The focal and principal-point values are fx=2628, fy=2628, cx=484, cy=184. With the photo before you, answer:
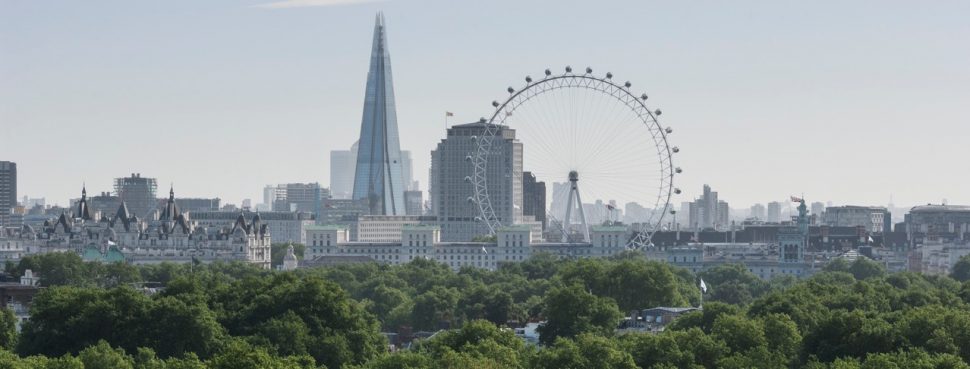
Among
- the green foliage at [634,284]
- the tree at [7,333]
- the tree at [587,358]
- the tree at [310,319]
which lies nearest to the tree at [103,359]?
the tree at [310,319]

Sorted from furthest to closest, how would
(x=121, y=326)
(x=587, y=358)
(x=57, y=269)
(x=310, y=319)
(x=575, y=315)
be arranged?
(x=57, y=269) → (x=575, y=315) → (x=310, y=319) → (x=121, y=326) → (x=587, y=358)

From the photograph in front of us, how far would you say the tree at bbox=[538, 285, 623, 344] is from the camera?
12600 cm

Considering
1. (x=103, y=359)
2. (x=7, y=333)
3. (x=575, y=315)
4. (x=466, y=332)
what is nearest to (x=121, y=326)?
(x=7, y=333)

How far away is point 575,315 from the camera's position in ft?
422

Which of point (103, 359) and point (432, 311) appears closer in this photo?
point (103, 359)

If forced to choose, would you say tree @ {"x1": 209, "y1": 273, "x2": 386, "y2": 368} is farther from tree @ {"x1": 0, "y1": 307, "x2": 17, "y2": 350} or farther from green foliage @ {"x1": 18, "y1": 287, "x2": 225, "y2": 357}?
tree @ {"x1": 0, "y1": 307, "x2": 17, "y2": 350}

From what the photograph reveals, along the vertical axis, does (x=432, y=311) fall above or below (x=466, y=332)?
above

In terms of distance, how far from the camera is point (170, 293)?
128875mm

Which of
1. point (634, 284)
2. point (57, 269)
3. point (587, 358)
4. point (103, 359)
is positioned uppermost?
point (57, 269)

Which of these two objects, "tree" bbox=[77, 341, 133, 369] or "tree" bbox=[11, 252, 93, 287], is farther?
"tree" bbox=[11, 252, 93, 287]

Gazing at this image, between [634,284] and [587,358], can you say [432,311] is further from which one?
[587,358]

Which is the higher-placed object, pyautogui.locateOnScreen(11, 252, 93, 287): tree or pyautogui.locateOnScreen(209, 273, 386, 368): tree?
pyautogui.locateOnScreen(11, 252, 93, 287): tree

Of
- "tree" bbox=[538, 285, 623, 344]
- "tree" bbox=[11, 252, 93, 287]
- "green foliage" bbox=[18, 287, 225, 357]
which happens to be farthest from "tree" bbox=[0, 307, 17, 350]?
"tree" bbox=[11, 252, 93, 287]

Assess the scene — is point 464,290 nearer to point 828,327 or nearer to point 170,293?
point 170,293
